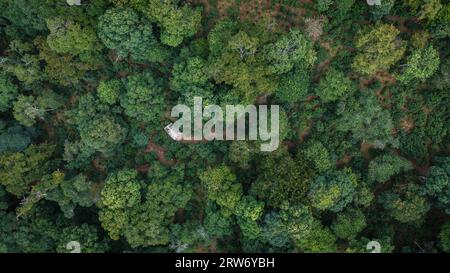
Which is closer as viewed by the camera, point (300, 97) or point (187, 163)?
point (300, 97)

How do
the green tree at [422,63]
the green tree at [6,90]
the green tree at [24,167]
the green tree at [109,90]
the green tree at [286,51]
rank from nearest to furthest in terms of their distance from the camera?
the green tree at [286,51] → the green tree at [422,63] → the green tree at [109,90] → the green tree at [24,167] → the green tree at [6,90]

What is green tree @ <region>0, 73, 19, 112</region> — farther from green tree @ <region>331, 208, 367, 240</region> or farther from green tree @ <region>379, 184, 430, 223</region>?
green tree @ <region>379, 184, 430, 223</region>

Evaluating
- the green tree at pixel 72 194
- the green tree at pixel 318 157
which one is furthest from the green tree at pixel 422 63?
the green tree at pixel 72 194

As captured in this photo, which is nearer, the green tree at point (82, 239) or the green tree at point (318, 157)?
the green tree at point (318, 157)

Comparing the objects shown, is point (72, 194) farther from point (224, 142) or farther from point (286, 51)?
point (286, 51)

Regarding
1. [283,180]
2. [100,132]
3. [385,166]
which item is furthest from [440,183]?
[100,132]

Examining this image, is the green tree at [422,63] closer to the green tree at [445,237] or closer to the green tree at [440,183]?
the green tree at [440,183]
